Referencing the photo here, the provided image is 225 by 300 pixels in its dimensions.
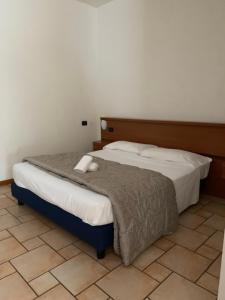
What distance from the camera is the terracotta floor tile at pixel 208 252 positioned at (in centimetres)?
190

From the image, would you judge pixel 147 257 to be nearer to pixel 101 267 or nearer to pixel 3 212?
pixel 101 267

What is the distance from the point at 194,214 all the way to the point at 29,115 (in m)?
2.74

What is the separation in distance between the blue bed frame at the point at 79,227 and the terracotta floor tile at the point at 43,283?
37cm

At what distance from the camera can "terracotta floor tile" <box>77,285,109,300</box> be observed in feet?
4.94

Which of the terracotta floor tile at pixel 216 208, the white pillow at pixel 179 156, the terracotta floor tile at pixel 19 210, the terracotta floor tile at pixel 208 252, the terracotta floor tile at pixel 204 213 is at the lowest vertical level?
the terracotta floor tile at pixel 216 208

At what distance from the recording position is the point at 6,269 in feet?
5.80

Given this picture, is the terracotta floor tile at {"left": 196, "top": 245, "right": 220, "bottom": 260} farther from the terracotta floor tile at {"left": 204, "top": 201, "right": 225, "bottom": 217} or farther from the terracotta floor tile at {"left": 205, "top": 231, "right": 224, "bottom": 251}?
the terracotta floor tile at {"left": 204, "top": 201, "right": 225, "bottom": 217}

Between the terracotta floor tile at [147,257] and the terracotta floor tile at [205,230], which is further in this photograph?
the terracotta floor tile at [205,230]

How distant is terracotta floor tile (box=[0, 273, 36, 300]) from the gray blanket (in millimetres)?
678

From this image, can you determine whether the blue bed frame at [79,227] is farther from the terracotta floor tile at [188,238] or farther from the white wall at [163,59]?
the white wall at [163,59]

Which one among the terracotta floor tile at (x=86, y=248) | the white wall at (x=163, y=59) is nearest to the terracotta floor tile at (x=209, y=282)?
the terracotta floor tile at (x=86, y=248)

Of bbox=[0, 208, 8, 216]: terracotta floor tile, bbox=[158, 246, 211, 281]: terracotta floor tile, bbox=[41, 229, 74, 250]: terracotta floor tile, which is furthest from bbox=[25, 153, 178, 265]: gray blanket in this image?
bbox=[0, 208, 8, 216]: terracotta floor tile

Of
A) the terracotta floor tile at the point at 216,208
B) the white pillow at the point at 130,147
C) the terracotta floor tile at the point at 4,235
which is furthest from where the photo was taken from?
the white pillow at the point at 130,147

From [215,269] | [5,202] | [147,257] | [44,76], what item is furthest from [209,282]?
[44,76]
